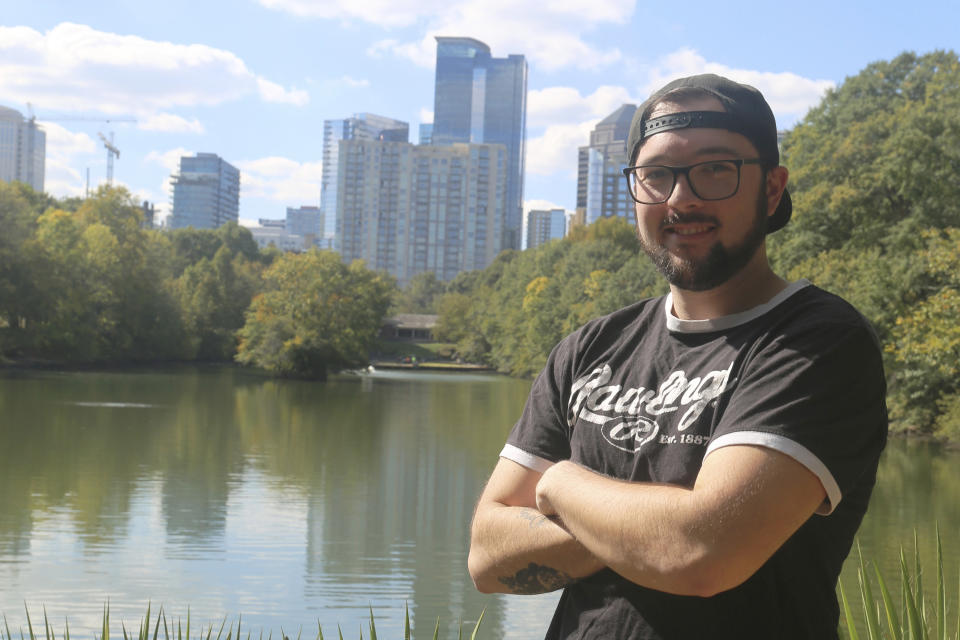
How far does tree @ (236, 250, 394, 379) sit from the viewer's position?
43.7 m

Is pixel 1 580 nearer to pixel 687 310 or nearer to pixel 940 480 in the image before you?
pixel 687 310

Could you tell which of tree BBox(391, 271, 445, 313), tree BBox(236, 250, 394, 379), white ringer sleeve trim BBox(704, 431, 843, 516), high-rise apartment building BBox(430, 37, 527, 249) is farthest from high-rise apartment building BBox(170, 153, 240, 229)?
white ringer sleeve trim BBox(704, 431, 843, 516)

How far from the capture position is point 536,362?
5331 centimetres

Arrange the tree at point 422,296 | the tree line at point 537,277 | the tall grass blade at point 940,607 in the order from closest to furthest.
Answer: the tall grass blade at point 940,607 → the tree line at point 537,277 → the tree at point 422,296

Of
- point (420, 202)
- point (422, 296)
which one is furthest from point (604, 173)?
point (422, 296)

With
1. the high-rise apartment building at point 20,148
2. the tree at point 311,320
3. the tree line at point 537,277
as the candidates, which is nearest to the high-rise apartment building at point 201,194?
the high-rise apartment building at point 20,148

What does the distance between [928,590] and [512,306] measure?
54.9m

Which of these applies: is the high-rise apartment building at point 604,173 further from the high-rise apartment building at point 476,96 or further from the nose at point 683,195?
the nose at point 683,195

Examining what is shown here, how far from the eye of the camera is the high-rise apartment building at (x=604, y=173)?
134 meters

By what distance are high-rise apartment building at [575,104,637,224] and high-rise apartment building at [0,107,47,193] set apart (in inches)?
3233

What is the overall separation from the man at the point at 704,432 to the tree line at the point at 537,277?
1814cm

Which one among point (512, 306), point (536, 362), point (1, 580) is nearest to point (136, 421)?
point (1, 580)

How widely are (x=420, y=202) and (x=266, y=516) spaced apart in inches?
5269

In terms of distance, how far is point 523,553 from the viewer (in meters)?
1.97
